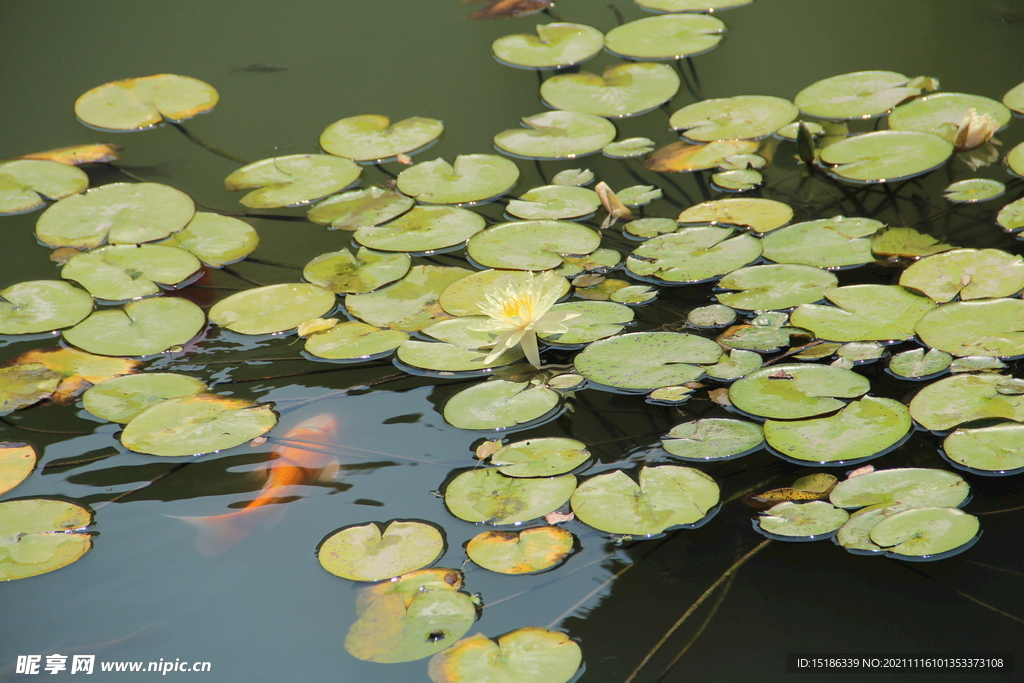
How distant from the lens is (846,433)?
63.7 inches

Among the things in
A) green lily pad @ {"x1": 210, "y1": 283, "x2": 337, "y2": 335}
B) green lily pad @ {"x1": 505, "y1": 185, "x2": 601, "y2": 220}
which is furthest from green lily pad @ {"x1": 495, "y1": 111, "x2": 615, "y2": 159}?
green lily pad @ {"x1": 210, "y1": 283, "x2": 337, "y2": 335}

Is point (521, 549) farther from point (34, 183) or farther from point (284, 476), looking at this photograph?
point (34, 183)

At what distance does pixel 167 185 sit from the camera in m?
2.70

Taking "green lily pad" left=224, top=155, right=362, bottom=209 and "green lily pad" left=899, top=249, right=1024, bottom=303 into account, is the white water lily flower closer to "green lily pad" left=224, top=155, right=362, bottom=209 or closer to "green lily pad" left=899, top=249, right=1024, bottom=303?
"green lily pad" left=899, top=249, right=1024, bottom=303

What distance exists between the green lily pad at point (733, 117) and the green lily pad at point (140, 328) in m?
1.77

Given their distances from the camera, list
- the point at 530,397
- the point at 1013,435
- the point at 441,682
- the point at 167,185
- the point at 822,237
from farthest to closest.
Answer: the point at 167,185 < the point at 822,237 < the point at 530,397 < the point at 1013,435 < the point at 441,682

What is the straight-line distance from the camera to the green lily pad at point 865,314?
1.85 meters

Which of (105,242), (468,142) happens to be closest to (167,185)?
(105,242)

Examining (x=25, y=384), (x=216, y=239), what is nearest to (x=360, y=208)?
(x=216, y=239)

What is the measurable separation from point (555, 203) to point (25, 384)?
1.57 meters

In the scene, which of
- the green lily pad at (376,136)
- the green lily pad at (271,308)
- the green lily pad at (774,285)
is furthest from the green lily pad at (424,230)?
the green lily pad at (774,285)

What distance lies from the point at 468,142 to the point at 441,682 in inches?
82.7

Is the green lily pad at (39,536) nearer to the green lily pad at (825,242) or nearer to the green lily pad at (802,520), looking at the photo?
the green lily pad at (802,520)

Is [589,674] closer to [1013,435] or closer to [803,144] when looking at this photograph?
[1013,435]
